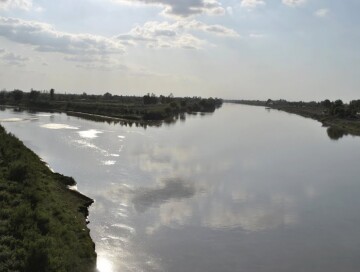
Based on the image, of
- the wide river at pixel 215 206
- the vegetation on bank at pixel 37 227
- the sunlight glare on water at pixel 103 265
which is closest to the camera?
the vegetation on bank at pixel 37 227

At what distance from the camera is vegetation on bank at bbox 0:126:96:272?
15249mm

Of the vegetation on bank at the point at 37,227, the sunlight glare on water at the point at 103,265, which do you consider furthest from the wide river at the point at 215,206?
the vegetation on bank at the point at 37,227

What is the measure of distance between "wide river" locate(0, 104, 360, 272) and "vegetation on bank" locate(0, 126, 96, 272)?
1596 mm

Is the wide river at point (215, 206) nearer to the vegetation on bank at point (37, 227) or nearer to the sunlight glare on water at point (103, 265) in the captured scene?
the sunlight glare on water at point (103, 265)

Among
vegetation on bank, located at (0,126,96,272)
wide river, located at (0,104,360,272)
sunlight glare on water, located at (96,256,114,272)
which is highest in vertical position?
vegetation on bank, located at (0,126,96,272)

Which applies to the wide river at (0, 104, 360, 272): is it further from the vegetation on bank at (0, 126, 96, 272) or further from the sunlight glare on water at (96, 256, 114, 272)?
the vegetation on bank at (0, 126, 96, 272)

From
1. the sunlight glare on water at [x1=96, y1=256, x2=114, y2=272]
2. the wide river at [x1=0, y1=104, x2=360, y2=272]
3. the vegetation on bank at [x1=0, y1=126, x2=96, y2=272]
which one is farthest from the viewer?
the wide river at [x1=0, y1=104, x2=360, y2=272]

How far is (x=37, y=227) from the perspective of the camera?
18234 mm

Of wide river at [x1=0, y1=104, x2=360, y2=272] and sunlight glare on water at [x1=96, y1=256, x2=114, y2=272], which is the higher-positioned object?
wide river at [x1=0, y1=104, x2=360, y2=272]

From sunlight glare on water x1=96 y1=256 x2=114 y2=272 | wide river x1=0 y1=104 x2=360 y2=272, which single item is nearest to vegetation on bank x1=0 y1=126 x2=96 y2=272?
sunlight glare on water x1=96 y1=256 x2=114 y2=272

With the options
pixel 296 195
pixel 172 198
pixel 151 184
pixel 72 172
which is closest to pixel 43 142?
pixel 72 172

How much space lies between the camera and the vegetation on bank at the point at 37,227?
1525cm

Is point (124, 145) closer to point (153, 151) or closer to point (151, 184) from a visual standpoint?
point (153, 151)

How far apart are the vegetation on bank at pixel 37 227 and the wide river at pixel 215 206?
1.60 m
